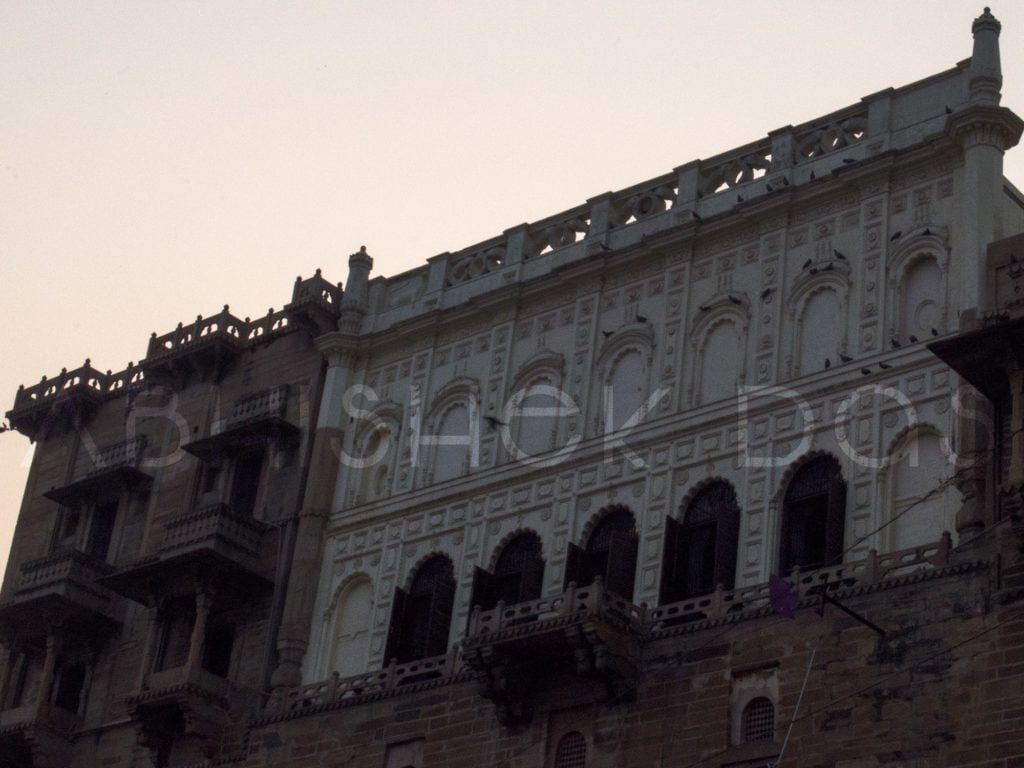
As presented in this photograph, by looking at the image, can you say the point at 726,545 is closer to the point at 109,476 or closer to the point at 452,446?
the point at 452,446

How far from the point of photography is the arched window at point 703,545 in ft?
118

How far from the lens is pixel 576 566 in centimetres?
3788

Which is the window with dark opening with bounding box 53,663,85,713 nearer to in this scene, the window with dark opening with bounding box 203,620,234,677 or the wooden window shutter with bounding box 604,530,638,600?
the window with dark opening with bounding box 203,620,234,677

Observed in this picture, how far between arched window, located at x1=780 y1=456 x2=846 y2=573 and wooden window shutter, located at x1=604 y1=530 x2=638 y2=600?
3020mm

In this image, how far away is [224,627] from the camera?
43875 millimetres

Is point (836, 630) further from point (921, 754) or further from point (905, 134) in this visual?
point (905, 134)

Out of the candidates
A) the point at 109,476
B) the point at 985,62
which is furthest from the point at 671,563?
the point at 109,476

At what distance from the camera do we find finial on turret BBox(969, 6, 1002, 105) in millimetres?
36312

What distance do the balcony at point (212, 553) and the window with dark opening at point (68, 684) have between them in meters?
3.73

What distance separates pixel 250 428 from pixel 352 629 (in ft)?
19.9

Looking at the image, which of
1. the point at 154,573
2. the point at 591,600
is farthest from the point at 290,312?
the point at 591,600

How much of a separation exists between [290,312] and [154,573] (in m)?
6.55

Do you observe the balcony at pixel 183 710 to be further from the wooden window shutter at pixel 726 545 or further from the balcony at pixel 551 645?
the wooden window shutter at pixel 726 545

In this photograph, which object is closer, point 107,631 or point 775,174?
point 775,174
